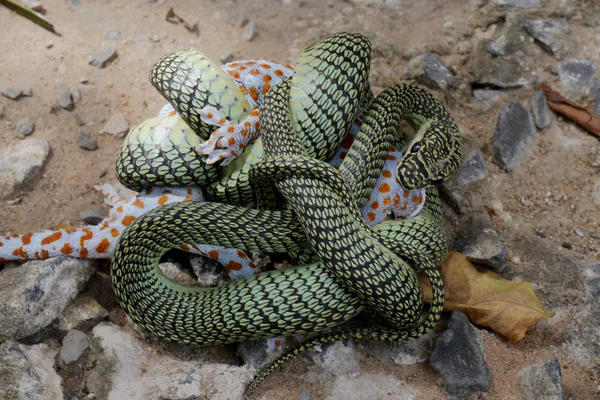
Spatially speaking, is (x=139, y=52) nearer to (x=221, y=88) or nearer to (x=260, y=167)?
(x=221, y=88)

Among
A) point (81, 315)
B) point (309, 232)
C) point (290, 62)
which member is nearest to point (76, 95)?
point (290, 62)

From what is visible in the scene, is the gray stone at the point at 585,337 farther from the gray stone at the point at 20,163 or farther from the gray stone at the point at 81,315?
the gray stone at the point at 20,163

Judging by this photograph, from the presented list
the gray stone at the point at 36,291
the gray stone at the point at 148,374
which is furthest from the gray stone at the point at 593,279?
the gray stone at the point at 36,291

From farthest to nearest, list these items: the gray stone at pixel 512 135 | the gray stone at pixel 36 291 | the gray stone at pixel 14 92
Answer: the gray stone at pixel 14 92
the gray stone at pixel 512 135
the gray stone at pixel 36 291

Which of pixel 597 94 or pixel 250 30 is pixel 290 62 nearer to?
pixel 250 30

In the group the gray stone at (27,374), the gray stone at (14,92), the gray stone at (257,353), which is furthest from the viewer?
the gray stone at (14,92)

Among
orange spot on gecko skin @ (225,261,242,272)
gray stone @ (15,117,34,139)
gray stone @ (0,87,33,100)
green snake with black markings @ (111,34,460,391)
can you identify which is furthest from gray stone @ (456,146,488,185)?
gray stone @ (0,87,33,100)
